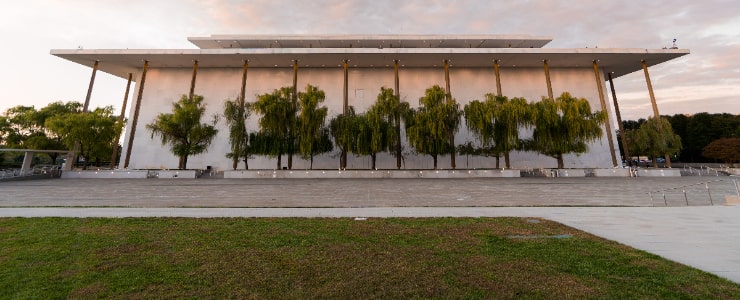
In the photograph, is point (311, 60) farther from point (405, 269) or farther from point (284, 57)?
point (405, 269)

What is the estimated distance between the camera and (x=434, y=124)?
28.0 m

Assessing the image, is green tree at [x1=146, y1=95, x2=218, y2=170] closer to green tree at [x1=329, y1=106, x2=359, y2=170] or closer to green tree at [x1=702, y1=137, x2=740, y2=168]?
green tree at [x1=329, y1=106, x2=359, y2=170]

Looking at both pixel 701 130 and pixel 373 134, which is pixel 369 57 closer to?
pixel 373 134

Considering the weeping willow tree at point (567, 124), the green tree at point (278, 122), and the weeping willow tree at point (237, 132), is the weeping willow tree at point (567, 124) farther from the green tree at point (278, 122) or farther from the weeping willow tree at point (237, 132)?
the weeping willow tree at point (237, 132)

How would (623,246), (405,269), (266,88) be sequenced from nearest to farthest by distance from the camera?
(405,269), (623,246), (266,88)

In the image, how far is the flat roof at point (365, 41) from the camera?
125 ft

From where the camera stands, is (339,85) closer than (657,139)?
No

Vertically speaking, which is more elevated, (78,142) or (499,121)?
(499,121)

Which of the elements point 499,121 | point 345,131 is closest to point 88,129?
point 345,131

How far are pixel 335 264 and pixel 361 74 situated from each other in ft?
114

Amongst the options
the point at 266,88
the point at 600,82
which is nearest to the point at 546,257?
the point at 266,88

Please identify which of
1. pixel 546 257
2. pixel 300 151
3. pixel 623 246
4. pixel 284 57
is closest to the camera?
pixel 546 257

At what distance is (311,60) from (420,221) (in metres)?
31.1

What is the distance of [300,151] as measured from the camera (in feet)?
95.2
